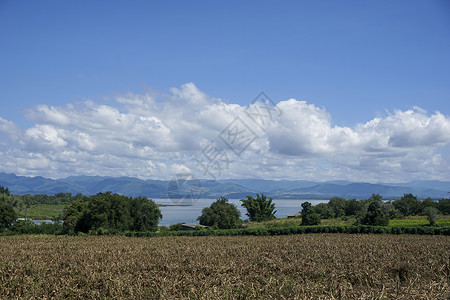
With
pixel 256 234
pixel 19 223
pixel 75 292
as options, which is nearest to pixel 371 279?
pixel 75 292

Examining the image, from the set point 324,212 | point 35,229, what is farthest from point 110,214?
point 324,212

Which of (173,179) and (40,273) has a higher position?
(173,179)

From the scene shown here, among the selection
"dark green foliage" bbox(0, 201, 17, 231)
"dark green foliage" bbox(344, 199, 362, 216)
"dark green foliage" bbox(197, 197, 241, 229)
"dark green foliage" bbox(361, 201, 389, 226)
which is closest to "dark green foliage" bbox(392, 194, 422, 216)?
"dark green foliage" bbox(344, 199, 362, 216)

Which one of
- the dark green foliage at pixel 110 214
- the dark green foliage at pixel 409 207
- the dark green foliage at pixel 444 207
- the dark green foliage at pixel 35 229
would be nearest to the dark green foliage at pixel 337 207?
the dark green foliage at pixel 409 207

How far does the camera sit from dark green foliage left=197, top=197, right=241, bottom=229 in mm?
81062

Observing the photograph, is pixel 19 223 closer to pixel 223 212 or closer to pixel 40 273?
pixel 223 212

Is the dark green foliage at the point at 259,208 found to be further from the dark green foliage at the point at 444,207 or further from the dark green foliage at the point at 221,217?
the dark green foliage at the point at 444,207

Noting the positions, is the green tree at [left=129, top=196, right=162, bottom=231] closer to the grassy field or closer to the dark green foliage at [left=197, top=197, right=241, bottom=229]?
the dark green foliage at [left=197, top=197, right=241, bottom=229]

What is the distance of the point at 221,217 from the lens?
83562mm

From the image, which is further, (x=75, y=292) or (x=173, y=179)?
(x=173, y=179)

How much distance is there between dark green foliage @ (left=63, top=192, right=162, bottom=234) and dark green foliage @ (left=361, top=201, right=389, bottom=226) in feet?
126

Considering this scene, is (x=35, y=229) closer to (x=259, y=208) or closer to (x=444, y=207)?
(x=259, y=208)

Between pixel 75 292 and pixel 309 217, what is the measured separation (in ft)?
212

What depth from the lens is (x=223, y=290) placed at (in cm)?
1047
